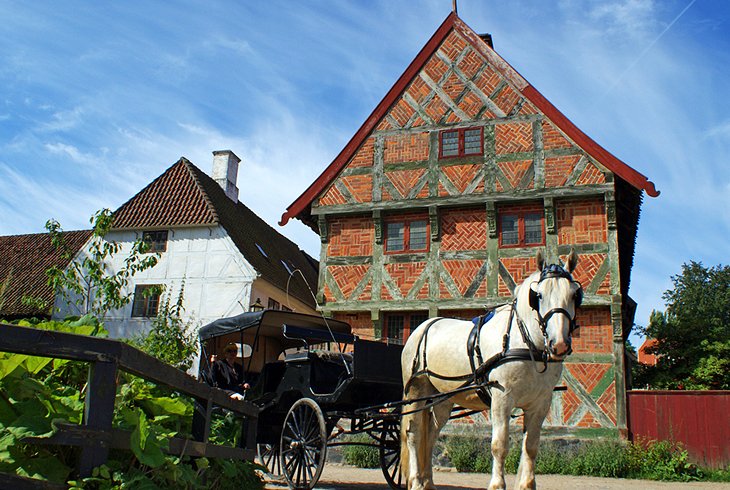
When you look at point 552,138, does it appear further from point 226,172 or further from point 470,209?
point 226,172

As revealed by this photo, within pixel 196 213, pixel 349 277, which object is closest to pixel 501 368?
pixel 349 277

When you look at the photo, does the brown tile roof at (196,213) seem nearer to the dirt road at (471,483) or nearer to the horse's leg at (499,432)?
the dirt road at (471,483)

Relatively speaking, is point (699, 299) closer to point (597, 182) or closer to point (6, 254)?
point (597, 182)

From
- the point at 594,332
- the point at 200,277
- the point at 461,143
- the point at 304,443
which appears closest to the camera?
the point at 304,443

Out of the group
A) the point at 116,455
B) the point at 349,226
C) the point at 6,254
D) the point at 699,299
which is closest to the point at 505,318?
the point at 116,455

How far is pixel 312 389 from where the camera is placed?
852 centimetres

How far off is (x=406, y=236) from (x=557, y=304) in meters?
10.7

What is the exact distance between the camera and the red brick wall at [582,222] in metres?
14.9

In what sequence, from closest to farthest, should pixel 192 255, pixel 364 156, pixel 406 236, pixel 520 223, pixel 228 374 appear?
pixel 228 374 < pixel 520 223 < pixel 406 236 < pixel 364 156 < pixel 192 255

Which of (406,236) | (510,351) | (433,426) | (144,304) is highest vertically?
(406,236)

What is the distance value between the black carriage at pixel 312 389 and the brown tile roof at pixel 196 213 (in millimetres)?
11782

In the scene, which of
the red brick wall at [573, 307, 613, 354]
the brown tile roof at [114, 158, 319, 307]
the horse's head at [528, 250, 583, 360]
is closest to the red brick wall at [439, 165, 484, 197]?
the red brick wall at [573, 307, 613, 354]

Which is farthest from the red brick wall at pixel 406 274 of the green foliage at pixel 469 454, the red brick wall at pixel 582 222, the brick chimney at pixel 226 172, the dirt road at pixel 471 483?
the brick chimney at pixel 226 172

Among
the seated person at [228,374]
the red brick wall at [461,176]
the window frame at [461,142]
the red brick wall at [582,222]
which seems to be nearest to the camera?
the seated person at [228,374]
